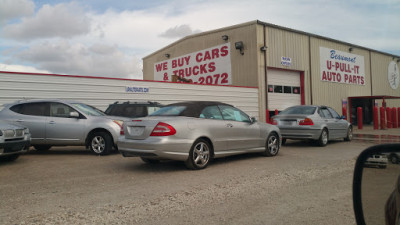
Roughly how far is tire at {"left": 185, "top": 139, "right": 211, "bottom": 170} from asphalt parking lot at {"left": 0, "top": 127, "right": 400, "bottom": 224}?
175mm

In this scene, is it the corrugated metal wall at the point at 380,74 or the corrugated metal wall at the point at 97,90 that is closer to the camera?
the corrugated metal wall at the point at 97,90

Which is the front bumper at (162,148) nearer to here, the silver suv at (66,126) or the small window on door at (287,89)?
the silver suv at (66,126)

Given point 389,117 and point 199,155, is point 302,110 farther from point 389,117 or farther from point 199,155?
point 389,117

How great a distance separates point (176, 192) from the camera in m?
5.27

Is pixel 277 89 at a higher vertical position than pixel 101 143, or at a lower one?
higher

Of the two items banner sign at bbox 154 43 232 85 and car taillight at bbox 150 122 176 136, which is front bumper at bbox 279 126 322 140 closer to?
car taillight at bbox 150 122 176 136

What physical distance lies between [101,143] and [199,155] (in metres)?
3.75

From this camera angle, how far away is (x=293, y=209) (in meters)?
4.38

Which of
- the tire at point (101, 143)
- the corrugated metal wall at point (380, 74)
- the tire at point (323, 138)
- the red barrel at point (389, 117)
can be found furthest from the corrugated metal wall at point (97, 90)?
the corrugated metal wall at point (380, 74)

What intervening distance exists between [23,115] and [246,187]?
7.32 meters

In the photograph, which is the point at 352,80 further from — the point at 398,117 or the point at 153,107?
the point at 153,107

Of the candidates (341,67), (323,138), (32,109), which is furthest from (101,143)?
(341,67)

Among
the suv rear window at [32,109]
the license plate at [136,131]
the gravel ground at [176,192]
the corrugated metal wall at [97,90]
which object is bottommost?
the gravel ground at [176,192]

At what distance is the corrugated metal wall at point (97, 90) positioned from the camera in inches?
521
